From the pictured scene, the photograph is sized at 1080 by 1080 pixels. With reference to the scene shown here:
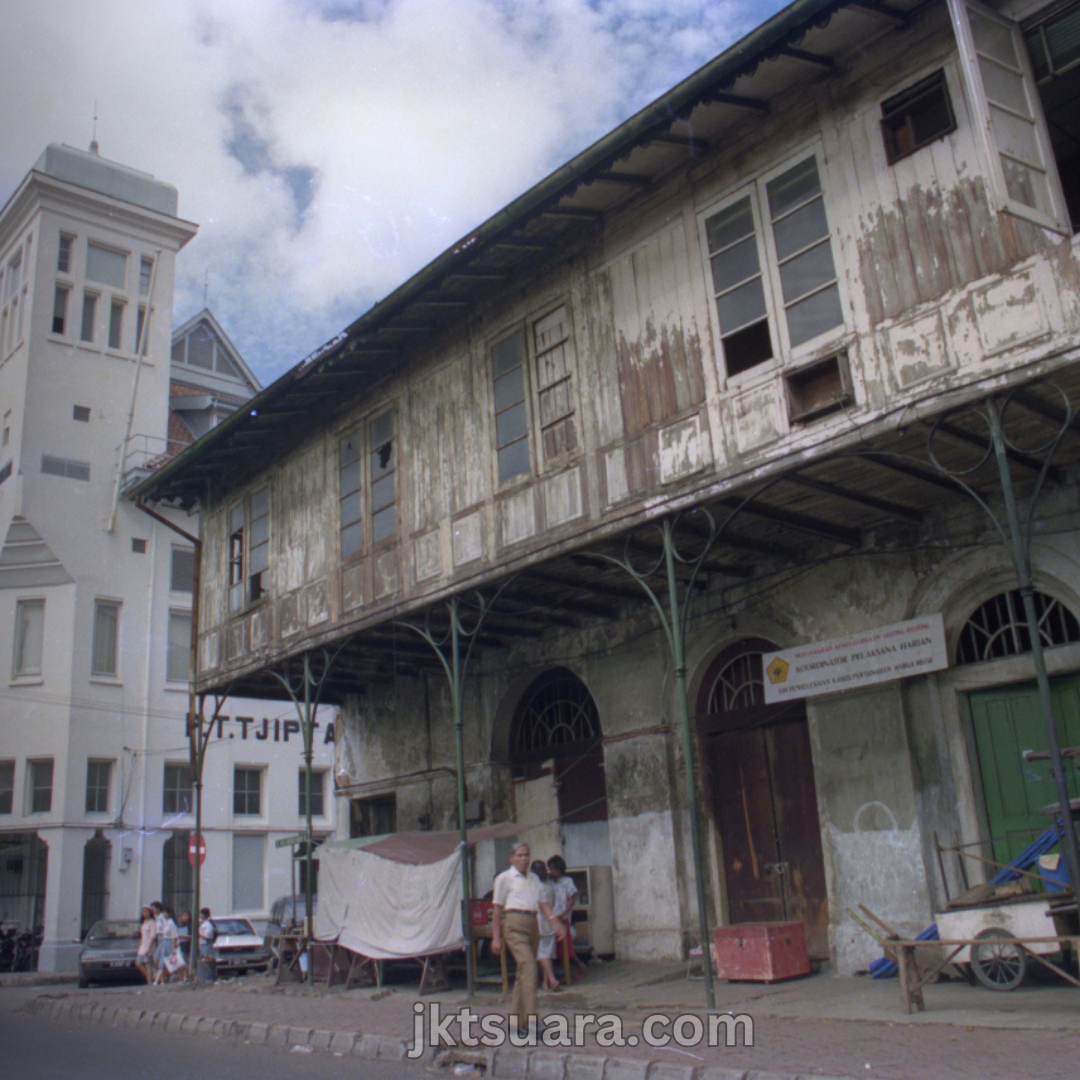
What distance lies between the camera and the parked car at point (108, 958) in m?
19.8

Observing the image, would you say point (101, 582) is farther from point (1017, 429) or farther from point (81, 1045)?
point (1017, 429)

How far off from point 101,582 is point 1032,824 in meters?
24.9

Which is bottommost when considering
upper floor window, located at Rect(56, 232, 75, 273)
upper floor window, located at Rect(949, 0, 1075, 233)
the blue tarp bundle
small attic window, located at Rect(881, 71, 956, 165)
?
the blue tarp bundle

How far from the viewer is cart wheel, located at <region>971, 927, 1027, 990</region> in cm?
797

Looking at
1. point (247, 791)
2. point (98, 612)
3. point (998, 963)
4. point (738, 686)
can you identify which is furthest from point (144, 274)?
point (998, 963)

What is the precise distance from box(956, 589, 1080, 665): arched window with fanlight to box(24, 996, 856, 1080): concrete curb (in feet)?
16.4

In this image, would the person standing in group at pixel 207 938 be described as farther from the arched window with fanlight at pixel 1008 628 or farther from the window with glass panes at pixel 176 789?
the arched window with fanlight at pixel 1008 628

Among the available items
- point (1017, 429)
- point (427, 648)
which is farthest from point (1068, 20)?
point (427, 648)

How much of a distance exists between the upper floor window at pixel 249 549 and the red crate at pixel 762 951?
915cm

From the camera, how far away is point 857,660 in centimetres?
1045

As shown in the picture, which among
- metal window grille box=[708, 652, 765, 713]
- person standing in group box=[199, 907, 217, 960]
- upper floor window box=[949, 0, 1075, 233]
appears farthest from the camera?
person standing in group box=[199, 907, 217, 960]

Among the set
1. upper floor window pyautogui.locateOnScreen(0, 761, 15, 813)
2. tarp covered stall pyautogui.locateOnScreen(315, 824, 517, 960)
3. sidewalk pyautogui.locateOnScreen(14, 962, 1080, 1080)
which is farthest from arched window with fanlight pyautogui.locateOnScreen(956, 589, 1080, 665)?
upper floor window pyautogui.locateOnScreen(0, 761, 15, 813)

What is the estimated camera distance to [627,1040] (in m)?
7.71

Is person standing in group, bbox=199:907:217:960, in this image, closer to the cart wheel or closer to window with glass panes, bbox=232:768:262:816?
window with glass panes, bbox=232:768:262:816
